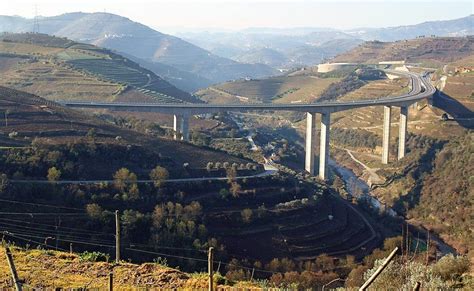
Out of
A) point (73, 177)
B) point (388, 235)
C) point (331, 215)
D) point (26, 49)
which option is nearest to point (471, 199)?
point (388, 235)

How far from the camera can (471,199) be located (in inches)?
2175

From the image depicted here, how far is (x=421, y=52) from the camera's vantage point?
536ft

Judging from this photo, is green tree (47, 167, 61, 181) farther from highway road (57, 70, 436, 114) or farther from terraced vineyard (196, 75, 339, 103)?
terraced vineyard (196, 75, 339, 103)

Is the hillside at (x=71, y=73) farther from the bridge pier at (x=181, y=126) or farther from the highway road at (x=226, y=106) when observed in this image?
the bridge pier at (x=181, y=126)

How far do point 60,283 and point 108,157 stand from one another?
30.2 meters

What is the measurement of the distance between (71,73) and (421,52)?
11046 cm

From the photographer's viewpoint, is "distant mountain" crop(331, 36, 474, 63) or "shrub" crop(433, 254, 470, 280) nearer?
"shrub" crop(433, 254, 470, 280)

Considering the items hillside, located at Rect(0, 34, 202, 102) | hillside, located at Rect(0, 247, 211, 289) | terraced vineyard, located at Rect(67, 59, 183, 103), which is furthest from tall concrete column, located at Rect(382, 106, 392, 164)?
hillside, located at Rect(0, 247, 211, 289)

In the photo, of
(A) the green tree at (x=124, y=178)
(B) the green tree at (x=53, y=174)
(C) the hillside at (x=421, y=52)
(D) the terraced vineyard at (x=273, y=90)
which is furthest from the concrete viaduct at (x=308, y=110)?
(C) the hillside at (x=421, y=52)

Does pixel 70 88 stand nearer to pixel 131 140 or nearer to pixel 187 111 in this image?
pixel 187 111

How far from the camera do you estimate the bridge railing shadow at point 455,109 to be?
80.7 meters

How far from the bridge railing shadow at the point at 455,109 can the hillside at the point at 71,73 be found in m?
43.7

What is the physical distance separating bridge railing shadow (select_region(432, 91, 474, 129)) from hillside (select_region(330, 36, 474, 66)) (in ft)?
194

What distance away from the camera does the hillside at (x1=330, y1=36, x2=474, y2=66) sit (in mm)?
155750
